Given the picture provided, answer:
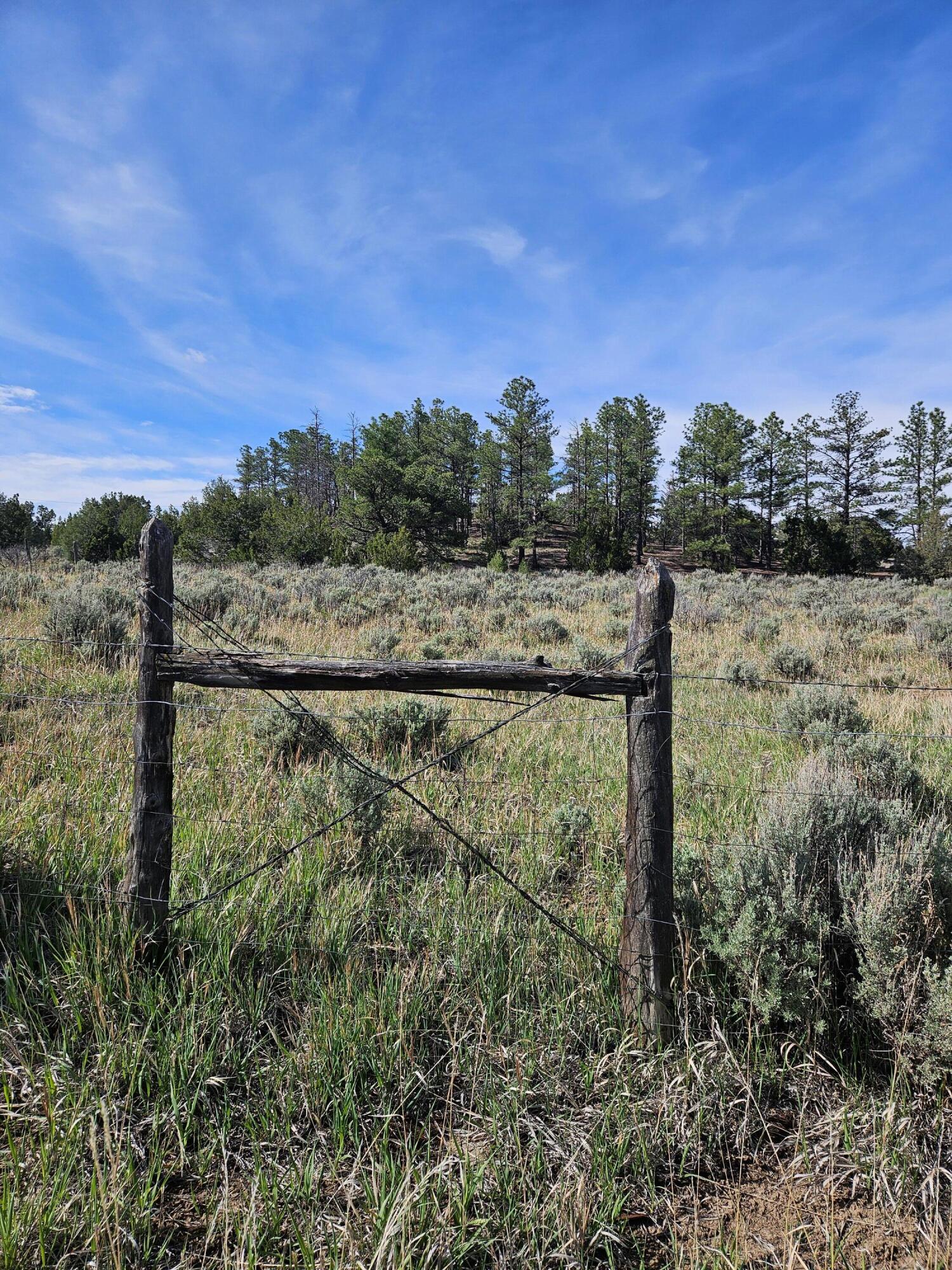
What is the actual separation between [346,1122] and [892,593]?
22.6m

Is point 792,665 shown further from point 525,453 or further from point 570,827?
point 525,453

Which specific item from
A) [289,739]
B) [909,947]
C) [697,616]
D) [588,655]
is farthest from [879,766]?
[697,616]

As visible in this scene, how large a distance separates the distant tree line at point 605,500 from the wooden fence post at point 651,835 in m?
33.2

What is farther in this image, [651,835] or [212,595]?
[212,595]

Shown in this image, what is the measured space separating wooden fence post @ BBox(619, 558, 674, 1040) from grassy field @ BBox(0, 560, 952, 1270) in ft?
0.54

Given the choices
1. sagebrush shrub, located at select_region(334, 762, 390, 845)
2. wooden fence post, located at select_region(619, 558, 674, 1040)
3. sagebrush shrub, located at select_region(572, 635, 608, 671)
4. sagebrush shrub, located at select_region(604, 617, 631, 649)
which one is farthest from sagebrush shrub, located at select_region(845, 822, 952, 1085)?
sagebrush shrub, located at select_region(604, 617, 631, 649)

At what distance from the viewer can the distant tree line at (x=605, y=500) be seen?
1677 inches

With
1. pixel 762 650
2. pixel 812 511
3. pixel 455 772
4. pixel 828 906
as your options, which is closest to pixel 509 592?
pixel 762 650

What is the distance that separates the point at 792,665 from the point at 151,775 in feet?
29.8

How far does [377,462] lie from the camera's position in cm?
4262

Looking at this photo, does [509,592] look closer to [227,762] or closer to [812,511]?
[227,762]

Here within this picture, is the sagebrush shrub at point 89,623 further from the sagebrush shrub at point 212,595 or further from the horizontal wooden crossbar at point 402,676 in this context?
the horizontal wooden crossbar at point 402,676

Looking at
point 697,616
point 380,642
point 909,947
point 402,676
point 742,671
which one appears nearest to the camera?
point 402,676

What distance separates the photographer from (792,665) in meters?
9.56
